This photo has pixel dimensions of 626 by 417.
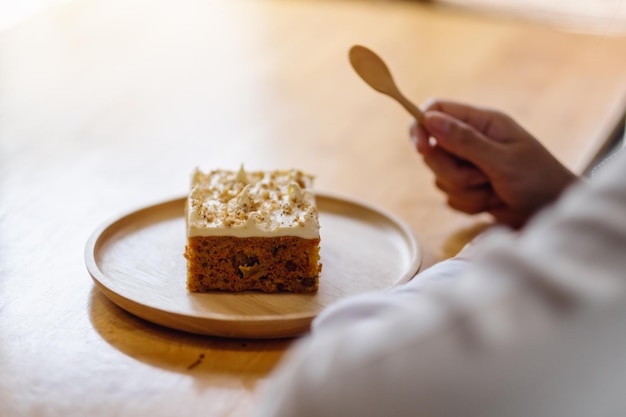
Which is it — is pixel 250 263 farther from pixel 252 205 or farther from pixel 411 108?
pixel 411 108

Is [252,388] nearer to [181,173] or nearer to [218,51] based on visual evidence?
[181,173]

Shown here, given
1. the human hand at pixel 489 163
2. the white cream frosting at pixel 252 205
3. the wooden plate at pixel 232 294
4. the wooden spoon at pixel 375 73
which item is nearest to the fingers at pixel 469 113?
the human hand at pixel 489 163

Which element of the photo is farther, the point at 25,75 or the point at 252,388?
the point at 25,75

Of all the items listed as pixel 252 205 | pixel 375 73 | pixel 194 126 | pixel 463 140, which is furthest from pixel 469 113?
pixel 194 126

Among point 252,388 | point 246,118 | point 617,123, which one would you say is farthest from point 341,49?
point 252,388

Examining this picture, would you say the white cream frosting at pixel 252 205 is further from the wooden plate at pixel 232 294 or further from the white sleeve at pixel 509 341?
the white sleeve at pixel 509 341

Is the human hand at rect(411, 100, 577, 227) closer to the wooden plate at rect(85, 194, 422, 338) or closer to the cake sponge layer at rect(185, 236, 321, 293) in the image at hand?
the wooden plate at rect(85, 194, 422, 338)
